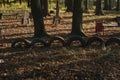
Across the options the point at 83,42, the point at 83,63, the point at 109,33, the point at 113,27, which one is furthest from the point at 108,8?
the point at 83,63

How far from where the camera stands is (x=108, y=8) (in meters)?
51.0

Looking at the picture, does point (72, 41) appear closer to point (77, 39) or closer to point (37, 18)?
point (77, 39)

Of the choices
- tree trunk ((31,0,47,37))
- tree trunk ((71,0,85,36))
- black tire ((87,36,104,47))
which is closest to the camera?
black tire ((87,36,104,47))

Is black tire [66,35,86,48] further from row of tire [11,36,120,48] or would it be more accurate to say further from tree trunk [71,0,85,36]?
tree trunk [71,0,85,36]

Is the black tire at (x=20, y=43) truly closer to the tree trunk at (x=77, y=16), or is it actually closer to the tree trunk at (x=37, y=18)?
the tree trunk at (x=37, y=18)

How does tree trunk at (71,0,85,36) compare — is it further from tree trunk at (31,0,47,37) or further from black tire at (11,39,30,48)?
black tire at (11,39,30,48)

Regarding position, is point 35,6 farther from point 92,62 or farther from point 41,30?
point 92,62

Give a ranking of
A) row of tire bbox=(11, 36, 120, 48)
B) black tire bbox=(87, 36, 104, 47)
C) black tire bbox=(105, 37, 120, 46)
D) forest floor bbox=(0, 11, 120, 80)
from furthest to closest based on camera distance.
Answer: black tire bbox=(87, 36, 104, 47) → row of tire bbox=(11, 36, 120, 48) → black tire bbox=(105, 37, 120, 46) → forest floor bbox=(0, 11, 120, 80)

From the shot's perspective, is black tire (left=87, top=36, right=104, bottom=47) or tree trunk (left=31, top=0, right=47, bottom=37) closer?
black tire (left=87, top=36, right=104, bottom=47)

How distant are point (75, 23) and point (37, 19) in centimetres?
215

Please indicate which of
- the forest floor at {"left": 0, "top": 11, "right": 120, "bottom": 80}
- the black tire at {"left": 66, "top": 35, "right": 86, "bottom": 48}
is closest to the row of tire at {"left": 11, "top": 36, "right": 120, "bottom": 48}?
the black tire at {"left": 66, "top": 35, "right": 86, "bottom": 48}

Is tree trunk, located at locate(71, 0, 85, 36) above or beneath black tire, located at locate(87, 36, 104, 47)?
above

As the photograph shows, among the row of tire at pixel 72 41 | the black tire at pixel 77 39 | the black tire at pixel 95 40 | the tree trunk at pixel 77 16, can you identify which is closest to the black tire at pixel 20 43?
the row of tire at pixel 72 41

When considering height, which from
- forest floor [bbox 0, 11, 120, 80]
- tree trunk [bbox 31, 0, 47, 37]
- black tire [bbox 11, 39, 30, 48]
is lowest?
forest floor [bbox 0, 11, 120, 80]
